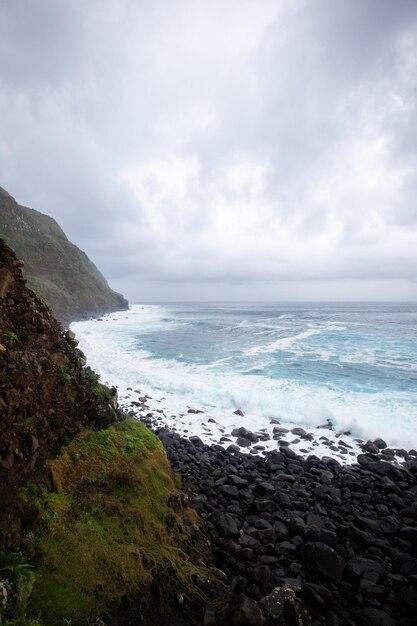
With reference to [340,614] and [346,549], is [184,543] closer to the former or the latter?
[340,614]

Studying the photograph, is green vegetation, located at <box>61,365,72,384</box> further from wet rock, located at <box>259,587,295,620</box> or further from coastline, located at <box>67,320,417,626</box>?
wet rock, located at <box>259,587,295,620</box>

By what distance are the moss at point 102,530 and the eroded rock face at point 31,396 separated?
1.15ft

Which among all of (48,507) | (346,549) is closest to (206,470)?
(346,549)

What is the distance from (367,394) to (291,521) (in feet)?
41.5

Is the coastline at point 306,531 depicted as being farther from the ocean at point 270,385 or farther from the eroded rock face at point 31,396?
the eroded rock face at point 31,396

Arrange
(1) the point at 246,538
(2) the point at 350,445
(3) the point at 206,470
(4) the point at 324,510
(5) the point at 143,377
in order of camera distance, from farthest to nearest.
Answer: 1. (5) the point at 143,377
2. (2) the point at 350,445
3. (3) the point at 206,470
4. (4) the point at 324,510
5. (1) the point at 246,538

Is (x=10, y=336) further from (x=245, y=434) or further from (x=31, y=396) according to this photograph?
(x=245, y=434)

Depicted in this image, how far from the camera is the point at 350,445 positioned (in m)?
11.7

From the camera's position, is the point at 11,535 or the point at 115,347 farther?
the point at 115,347

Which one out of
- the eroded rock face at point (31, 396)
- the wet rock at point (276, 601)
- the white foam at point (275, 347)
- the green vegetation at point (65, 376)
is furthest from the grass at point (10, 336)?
the white foam at point (275, 347)

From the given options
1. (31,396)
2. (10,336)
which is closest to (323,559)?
(31,396)

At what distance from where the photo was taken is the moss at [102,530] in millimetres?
3941

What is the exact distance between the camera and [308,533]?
654cm

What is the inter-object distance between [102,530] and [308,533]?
4.60 m
